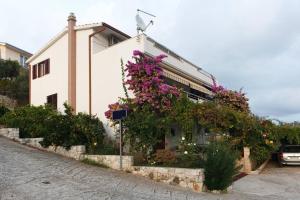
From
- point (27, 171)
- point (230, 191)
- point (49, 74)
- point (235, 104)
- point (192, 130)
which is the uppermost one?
point (49, 74)

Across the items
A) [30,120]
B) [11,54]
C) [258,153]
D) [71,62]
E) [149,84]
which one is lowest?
[258,153]

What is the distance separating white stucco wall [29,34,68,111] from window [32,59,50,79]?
304 millimetres

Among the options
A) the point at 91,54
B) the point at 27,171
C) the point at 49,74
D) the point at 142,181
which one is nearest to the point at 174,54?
the point at 91,54

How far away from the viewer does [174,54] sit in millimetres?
27391

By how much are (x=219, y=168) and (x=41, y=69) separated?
19.2 meters

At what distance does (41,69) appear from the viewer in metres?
30.9

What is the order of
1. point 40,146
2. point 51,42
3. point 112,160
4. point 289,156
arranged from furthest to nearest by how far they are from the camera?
point 51,42
point 289,156
point 40,146
point 112,160

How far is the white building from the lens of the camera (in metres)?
24.0

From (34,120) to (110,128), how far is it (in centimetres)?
430

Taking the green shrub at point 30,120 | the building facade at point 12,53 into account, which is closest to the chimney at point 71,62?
the green shrub at point 30,120

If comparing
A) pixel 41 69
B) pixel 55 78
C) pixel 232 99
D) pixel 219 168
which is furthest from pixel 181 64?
pixel 219 168

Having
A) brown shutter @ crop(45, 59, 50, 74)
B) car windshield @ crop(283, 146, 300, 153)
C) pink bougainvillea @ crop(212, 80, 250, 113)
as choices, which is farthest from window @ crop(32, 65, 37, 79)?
car windshield @ crop(283, 146, 300, 153)

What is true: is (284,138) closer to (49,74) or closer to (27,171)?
(49,74)

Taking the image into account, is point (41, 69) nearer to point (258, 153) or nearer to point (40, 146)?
point (40, 146)
